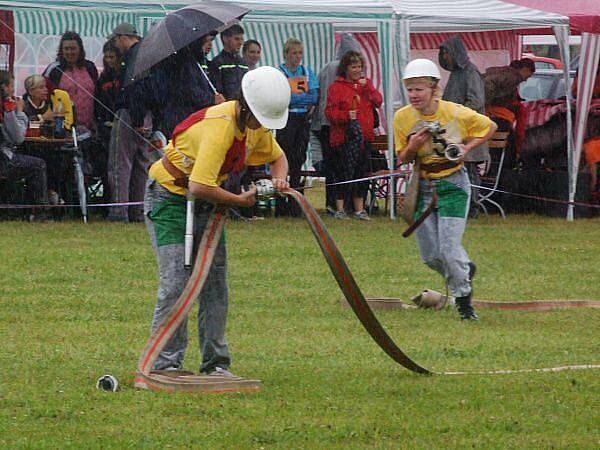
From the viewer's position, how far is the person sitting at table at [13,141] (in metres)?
16.2

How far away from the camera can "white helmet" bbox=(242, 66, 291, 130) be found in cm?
696

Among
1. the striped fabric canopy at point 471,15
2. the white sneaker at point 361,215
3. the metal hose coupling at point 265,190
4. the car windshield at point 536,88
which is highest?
the striped fabric canopy at point 471,15

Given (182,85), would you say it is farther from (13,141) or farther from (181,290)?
(181,290)

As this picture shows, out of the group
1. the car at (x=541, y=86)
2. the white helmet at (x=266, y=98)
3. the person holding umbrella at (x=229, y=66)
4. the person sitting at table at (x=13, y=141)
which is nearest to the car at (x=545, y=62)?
the car at (x=541, y=86)

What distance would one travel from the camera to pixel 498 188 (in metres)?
19.5

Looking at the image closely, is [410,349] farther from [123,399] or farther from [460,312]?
[123,399]

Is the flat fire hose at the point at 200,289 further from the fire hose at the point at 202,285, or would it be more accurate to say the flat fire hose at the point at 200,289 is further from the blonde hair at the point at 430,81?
the blonde hair at the point at 430,81

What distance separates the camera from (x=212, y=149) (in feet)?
22.9

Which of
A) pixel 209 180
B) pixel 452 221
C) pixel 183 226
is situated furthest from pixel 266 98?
pixel 452 221

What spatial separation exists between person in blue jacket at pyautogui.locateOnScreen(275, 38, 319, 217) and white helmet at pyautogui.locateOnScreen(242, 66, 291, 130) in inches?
420

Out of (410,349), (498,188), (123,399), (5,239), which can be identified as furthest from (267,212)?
(123,399)

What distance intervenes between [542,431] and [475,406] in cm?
59

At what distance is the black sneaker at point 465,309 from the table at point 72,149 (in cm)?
741

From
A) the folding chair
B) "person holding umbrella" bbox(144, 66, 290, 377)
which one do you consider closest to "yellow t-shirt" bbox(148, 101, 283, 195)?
"person holding umbrella" bbox(144, 66, 290, 377)
